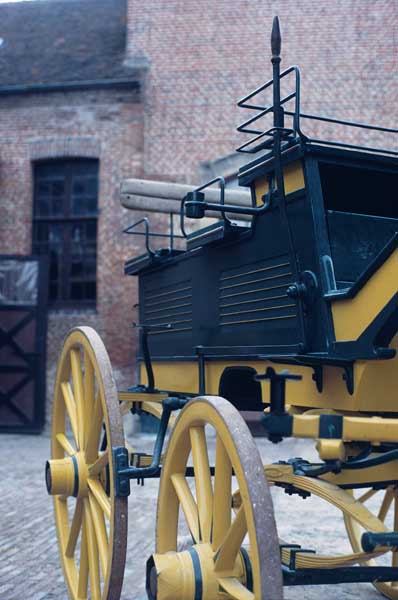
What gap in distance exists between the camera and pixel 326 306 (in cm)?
244

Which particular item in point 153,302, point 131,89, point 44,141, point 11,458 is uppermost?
point 131,89

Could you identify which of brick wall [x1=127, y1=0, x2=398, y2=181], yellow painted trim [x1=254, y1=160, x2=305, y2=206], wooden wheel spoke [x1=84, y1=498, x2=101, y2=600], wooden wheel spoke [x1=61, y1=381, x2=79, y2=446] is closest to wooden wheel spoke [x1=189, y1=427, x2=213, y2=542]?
wooden wheel spoke [x1=84, y1=498, x2=101, y2=600]

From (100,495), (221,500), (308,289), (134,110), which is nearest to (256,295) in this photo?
(308,289)

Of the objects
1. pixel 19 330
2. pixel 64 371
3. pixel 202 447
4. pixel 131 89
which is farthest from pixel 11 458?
pixel 202 447

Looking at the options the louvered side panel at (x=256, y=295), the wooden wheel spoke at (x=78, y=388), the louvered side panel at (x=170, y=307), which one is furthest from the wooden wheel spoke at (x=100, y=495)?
the louvered side panel at (x=256, y=295)

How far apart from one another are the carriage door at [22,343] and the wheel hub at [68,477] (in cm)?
819

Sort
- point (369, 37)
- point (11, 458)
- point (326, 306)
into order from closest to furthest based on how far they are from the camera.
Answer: point (326, 306), point (11, 458), point (369, 37)

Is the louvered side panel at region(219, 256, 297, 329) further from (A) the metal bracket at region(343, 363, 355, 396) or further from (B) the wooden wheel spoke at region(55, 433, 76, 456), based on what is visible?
(B) the wooden wheel spoke at region(55, 433, 76, 456)

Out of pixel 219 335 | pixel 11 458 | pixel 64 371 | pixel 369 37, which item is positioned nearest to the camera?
pixel 219 335

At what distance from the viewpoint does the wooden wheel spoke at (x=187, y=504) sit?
249 cm

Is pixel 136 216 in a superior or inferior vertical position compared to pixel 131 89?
inferior

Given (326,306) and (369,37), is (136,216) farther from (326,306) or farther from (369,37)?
(326,306)

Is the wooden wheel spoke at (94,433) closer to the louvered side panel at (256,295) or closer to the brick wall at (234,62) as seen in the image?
the louvered side panel at (256,295)

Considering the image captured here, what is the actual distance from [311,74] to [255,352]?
9.18 meters
